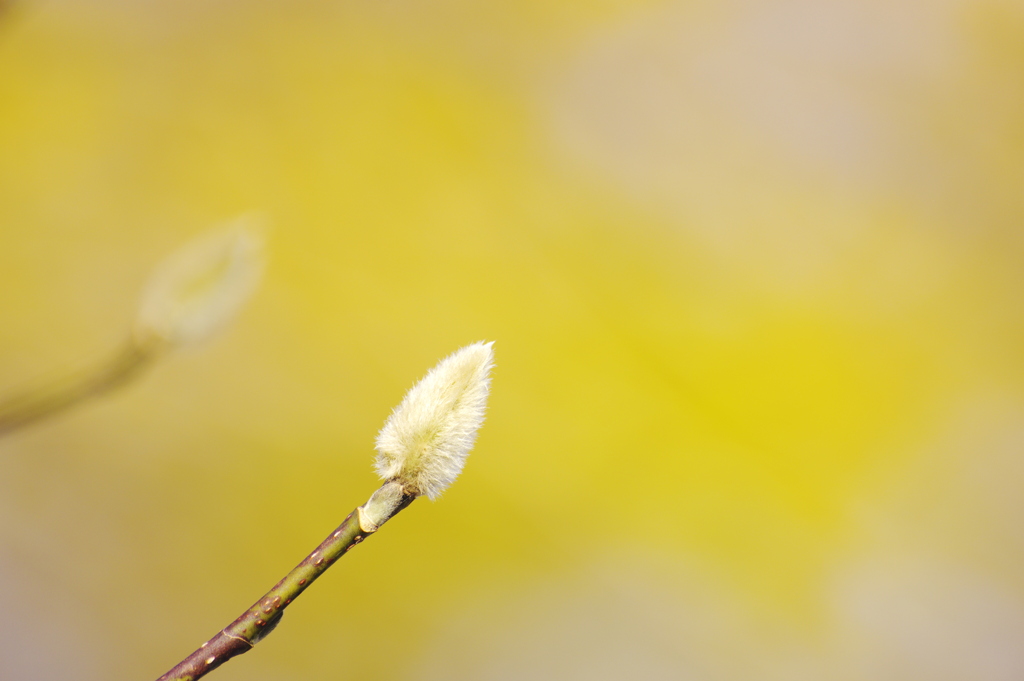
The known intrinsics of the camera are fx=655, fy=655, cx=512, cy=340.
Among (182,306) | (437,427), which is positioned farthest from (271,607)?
(182,306)

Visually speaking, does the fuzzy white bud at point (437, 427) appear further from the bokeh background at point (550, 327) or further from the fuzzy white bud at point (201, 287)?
the bokeh background at point (550, 327)

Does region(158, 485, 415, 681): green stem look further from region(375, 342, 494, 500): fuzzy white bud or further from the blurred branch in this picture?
the blurred branch

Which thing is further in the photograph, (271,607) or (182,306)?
(182,306)

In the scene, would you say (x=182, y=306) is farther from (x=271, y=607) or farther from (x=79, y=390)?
(x=271, y=607)

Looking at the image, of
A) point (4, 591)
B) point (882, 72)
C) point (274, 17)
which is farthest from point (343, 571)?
point (882, 72)

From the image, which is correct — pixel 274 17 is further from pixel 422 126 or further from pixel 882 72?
pixel 882 72

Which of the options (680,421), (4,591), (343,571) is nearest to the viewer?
(4,591)

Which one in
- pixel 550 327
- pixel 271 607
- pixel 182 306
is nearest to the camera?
pixel 271 607
